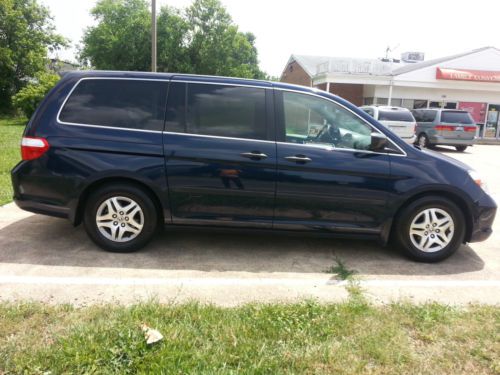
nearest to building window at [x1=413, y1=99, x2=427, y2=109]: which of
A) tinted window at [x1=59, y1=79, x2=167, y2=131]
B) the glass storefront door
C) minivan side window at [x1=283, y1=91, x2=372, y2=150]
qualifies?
the glass storefront door

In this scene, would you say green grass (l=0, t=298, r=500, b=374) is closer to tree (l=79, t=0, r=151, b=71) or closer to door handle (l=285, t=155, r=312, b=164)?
door handle (l=285, t=155, r=312, b=164)

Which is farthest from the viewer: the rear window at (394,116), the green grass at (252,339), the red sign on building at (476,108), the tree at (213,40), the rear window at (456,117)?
the tree at (213,40)

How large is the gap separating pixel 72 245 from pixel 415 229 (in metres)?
3.69

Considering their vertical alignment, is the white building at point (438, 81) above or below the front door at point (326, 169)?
above

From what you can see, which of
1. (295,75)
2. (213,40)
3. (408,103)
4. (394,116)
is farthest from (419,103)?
(213,40)

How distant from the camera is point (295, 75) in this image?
3447 cm

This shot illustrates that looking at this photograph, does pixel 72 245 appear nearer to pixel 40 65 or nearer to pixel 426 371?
pixel 426 371

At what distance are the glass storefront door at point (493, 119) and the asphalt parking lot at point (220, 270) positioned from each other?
23649 mm

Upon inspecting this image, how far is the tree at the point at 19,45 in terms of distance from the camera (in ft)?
96.7

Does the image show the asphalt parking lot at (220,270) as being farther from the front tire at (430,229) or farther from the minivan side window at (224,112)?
the minivan side window at (224,112)

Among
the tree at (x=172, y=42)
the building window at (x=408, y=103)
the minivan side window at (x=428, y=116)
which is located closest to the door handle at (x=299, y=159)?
the minivan side window at (x=428, y=116)

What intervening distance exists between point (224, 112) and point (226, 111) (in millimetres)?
23

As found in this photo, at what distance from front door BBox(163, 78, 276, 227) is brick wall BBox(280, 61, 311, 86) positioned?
25935 millimetres

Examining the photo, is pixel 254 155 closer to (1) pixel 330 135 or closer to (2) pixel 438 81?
(1) pixel 330 135
